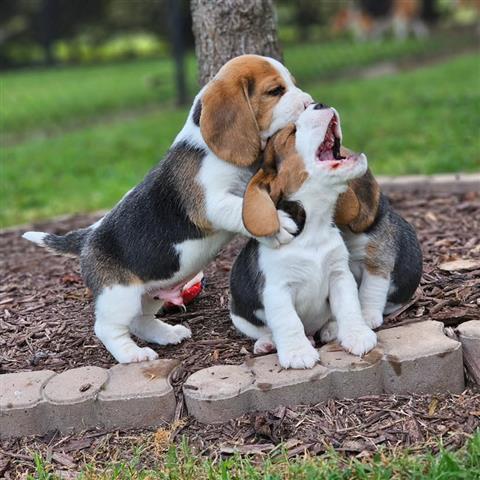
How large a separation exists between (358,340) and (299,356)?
261 millimetres

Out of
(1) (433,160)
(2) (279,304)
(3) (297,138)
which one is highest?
(3) (297,138)

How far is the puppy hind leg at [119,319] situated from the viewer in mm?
3686

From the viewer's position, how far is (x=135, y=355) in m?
3.70

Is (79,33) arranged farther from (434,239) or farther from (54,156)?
(434,239)

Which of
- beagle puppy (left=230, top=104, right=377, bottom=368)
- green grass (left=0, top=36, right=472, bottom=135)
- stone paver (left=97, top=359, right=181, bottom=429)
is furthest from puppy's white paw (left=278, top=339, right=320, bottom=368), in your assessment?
green grass (left=0, top=36, right=472, bottom=135)

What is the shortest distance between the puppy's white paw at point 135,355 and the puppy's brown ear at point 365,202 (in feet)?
3.49

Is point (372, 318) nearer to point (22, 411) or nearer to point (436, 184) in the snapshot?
point (22, 411)

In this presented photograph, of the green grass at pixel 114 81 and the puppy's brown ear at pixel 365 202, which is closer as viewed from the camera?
the puppy's brown ear at pixel 365 202

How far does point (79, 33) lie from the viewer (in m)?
27.5

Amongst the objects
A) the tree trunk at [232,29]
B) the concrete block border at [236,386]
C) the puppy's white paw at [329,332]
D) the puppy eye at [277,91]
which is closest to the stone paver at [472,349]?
the concrete block border at [236,386]

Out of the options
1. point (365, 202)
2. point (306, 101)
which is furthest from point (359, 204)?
point (306, 101)

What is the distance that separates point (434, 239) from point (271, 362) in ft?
6.37

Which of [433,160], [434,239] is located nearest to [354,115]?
[433,160]

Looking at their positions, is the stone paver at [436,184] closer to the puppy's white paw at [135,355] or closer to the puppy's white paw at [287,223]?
the puppy's white paw at [287,223]
